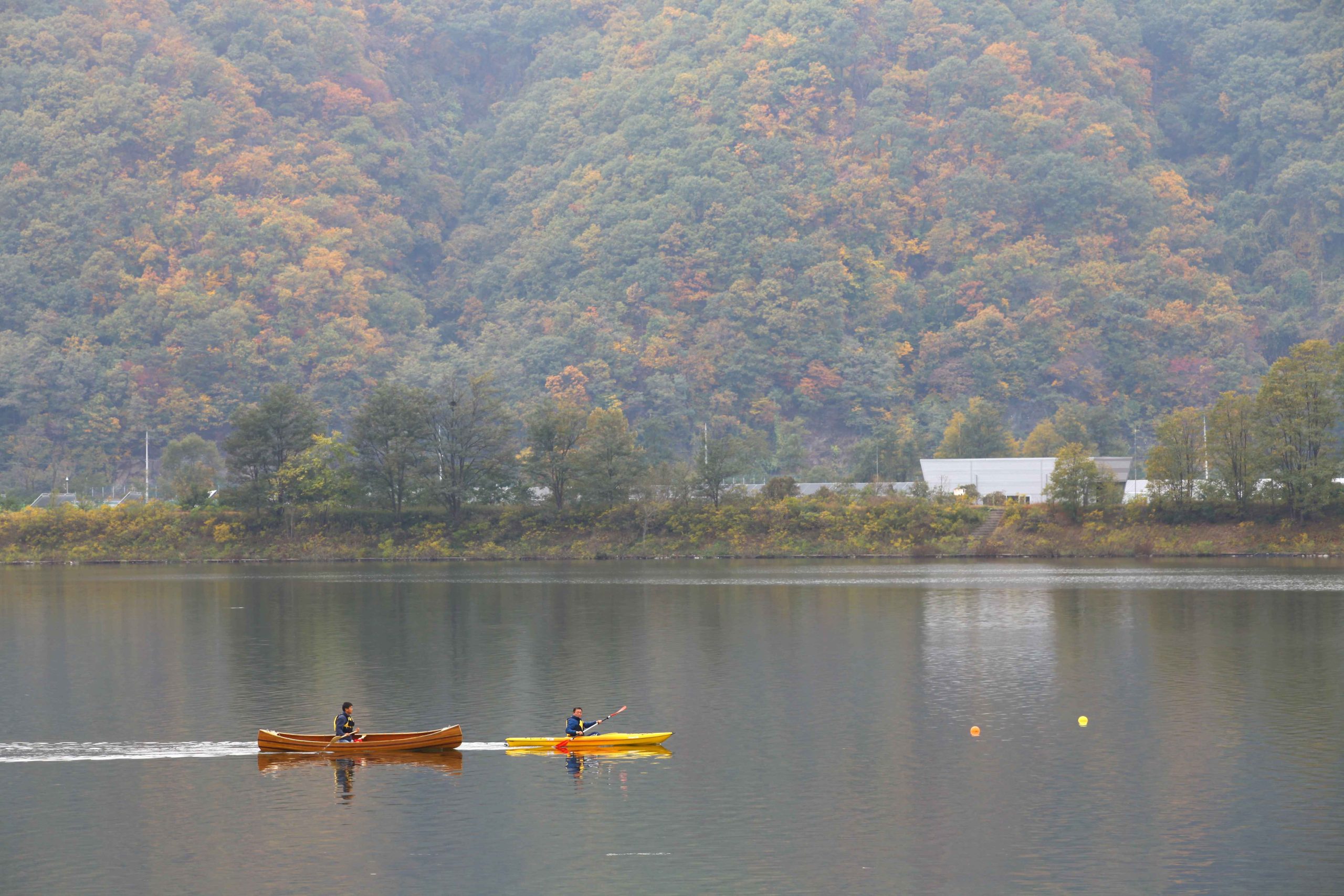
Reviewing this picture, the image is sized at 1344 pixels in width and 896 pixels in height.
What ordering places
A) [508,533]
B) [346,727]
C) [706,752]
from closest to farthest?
1. [346,727]
2. [706,752]
3. [508,533]

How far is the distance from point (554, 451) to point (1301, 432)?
60.9 meters

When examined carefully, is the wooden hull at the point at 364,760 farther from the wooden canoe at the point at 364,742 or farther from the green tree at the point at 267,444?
the green tree at the point at 267,444

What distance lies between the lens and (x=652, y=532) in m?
122

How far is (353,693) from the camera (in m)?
46.4

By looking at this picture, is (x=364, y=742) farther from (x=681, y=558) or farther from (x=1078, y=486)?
(x=1078, y=486)

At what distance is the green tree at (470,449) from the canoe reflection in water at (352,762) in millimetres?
88888

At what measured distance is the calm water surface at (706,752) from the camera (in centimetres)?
2650

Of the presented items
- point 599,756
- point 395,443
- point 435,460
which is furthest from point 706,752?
point 395,443

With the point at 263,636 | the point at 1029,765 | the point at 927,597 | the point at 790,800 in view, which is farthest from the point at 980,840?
the point at 927,597

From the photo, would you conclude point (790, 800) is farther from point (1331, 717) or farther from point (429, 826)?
point (1331, 717)

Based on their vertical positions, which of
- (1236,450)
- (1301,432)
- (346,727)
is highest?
(1301,432)

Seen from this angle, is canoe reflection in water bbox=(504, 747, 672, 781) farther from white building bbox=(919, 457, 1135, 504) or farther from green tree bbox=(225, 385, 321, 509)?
white building bbox=(919, 457, 1135, 504)

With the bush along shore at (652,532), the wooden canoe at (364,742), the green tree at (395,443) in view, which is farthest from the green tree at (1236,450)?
the wooden canoe at (364,742)

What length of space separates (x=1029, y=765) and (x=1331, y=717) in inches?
→ 428
